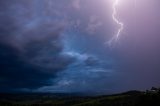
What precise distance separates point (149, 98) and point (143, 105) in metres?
5.84

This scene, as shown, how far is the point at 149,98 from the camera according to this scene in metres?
149

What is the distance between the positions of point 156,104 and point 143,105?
9603mm

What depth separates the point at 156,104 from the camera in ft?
460

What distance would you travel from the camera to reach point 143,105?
485 feet

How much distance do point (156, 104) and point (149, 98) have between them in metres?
9.07
